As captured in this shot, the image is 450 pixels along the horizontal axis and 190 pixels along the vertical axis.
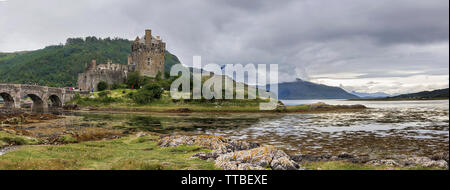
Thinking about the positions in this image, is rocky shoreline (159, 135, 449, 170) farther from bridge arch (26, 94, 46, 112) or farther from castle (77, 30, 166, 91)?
castle (77, 30, 166, 91)

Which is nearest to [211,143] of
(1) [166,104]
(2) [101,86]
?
(1) [166,104]

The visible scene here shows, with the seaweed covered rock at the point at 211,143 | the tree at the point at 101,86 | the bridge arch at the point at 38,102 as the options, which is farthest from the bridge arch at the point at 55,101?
the seaweed covered rock at the point at 211,143

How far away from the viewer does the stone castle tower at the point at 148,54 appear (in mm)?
125125

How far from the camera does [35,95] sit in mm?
86812

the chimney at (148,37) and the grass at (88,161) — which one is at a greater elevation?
the chimney at (148,37)

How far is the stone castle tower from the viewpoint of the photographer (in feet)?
411

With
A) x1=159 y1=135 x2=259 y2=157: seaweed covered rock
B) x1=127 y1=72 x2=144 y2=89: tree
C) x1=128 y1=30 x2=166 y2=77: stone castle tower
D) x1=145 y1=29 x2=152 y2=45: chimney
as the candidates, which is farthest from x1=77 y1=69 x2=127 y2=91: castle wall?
x1=159 y1=135 x2=259 y2=157: seaweed covered rock

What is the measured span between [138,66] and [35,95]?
46535mm

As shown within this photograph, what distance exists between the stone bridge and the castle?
51.5ft

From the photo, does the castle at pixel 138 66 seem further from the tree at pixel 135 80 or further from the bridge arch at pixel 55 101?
the bridge arch at pixel 55 101

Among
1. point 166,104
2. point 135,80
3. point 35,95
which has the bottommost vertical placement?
point 166,104

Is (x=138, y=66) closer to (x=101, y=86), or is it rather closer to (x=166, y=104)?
(x=101, y=86)
